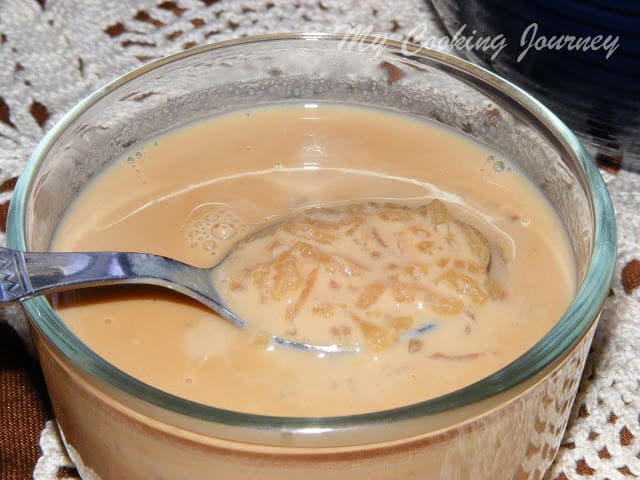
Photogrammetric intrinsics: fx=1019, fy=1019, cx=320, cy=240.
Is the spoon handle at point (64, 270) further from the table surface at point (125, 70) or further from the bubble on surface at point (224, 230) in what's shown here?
the table surface at point (125, 70)

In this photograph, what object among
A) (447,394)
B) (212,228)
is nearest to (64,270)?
(212,228)

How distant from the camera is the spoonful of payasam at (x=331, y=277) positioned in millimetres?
806

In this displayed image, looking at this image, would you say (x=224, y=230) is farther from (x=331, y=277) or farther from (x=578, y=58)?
(x=578, y=58)

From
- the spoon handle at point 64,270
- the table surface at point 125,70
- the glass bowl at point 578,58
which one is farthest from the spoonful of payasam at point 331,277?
the glass bowl at point 578,58

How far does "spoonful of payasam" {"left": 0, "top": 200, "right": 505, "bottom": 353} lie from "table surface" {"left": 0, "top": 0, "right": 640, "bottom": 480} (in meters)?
0.19

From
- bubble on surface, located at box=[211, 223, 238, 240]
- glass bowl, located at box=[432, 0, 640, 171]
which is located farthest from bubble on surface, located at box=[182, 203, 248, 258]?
glass bowl, located at box=[432, 0, 640, 171]

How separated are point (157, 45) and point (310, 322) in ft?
2.06

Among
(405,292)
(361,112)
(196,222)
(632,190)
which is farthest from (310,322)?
(632,190)

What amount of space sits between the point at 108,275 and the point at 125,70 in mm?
558

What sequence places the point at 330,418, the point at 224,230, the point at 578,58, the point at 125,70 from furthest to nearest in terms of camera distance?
the point at 125,70 → the point at 578,58 → the point at 224,230 → the point at 330,418

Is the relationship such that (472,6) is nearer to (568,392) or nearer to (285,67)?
(285,67)

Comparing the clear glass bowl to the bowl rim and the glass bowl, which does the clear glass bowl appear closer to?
the bowl rim

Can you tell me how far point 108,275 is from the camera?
0.80 metres

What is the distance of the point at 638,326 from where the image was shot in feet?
3.33
